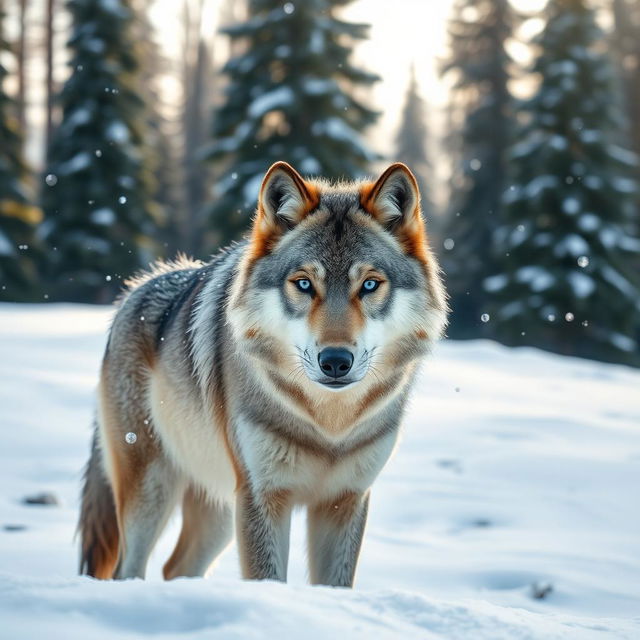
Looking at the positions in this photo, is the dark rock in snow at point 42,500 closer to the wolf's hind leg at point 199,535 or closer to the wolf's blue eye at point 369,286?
the wolf's hind leg at point 199,535

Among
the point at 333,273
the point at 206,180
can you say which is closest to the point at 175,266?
the point at 333,273

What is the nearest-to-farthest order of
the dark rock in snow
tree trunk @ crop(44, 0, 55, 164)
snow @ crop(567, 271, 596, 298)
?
the dark rock in snow → snow @ crop(567, 271, 596, 298) → tree trunk @ crop(44, 0, 55, 164)

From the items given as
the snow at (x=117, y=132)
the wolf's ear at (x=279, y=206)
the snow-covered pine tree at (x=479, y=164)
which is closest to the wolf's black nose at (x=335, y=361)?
the wolf's ear at (x=279, y=206)

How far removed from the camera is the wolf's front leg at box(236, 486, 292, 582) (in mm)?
3754

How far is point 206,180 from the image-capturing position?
3372cm

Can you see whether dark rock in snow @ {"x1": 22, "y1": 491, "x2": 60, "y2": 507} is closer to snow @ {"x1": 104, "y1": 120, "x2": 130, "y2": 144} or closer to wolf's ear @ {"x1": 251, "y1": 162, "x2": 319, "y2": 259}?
wolf's ear @ {"x1": 251, "y1": 162, "x2": 319, "y2": 259}

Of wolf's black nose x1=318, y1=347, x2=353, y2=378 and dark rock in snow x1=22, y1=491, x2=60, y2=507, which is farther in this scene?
dark rock in snow x1=22, y1=491, x2=60, y2=507

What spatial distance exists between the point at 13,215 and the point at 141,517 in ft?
64.2

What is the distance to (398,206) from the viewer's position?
4.09 metres

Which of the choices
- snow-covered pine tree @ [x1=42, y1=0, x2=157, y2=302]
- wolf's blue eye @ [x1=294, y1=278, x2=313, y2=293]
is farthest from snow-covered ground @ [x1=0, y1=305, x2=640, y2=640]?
snow-covered pine tree @ [x1=42, y1=0, x2=157, y2=302]

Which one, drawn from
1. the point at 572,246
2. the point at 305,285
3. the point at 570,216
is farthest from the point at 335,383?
the point at 570,216

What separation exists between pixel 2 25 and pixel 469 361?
18722 mm

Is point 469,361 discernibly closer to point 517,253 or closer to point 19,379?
point 19,379

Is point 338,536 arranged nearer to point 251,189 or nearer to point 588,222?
point 251,189
